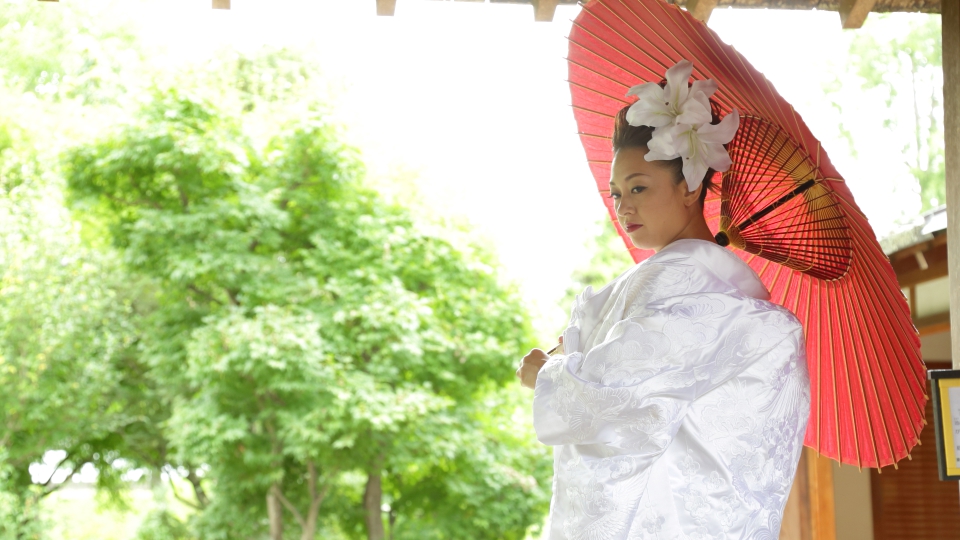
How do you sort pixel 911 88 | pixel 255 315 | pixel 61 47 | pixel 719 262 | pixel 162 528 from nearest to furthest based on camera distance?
pixel 719 262, pixel 255 315, pixel 162 528, pixel 61 47, pixel 911 88

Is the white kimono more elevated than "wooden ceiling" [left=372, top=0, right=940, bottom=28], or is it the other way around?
"wooden ceiling" [left=372, top=0, right=940, bottom=28]

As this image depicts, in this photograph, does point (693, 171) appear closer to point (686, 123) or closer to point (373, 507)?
point (686, 123)

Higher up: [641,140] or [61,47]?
[641,140]

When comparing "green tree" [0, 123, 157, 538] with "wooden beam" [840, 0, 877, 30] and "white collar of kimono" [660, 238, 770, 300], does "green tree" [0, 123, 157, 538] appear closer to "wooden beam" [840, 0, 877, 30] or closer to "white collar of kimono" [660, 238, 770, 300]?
"wooden beam" [840, 0, 877, 30]

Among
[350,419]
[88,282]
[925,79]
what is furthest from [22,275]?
[925,79]

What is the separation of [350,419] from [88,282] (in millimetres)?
2451

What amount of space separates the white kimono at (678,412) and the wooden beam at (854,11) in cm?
93

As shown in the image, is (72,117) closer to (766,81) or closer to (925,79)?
(766,81)

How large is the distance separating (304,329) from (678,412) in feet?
15.5

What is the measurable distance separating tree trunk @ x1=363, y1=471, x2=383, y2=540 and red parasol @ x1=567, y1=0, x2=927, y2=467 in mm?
5523

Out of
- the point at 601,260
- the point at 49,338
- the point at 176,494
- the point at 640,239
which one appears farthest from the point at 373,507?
the point at 640,239

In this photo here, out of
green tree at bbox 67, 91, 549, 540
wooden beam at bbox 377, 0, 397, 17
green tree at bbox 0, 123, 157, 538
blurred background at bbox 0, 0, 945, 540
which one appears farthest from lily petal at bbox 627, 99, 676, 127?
green tree at bbox 0, 123, 157, 538

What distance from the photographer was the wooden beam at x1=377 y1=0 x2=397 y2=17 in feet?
6.37

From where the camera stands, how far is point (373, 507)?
6.77 metres
